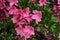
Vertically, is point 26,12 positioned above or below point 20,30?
above

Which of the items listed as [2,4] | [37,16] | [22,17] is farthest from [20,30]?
[2,4]

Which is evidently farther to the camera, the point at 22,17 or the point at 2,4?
the point at 2,4

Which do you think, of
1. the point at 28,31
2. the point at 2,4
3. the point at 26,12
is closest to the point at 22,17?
the point at 26,12

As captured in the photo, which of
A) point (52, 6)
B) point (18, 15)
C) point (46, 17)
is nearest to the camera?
point (18, 15)

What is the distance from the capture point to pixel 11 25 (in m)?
3.27

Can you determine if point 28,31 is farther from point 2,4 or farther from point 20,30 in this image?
point 2,4

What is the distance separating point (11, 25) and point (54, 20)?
0.64 m

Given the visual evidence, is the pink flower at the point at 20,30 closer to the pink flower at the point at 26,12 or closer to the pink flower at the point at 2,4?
the pink flower at the point at 26,12

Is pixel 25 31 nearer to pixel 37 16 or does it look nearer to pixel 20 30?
pixel 20 30

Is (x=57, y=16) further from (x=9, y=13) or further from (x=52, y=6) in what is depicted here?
(x=9, y=13)

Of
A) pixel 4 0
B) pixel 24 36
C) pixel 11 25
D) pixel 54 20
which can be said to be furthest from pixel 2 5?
pixel 54 20

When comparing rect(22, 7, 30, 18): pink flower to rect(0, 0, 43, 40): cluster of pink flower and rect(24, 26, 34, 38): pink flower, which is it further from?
rect(24, 26, 34, 38): pink flower

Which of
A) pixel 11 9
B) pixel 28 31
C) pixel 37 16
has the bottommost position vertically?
pixel 28 31

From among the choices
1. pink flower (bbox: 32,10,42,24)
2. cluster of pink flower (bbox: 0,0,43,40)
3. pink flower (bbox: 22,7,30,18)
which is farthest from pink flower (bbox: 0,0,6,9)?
pink flower (bbox: 32,10,42,24)
